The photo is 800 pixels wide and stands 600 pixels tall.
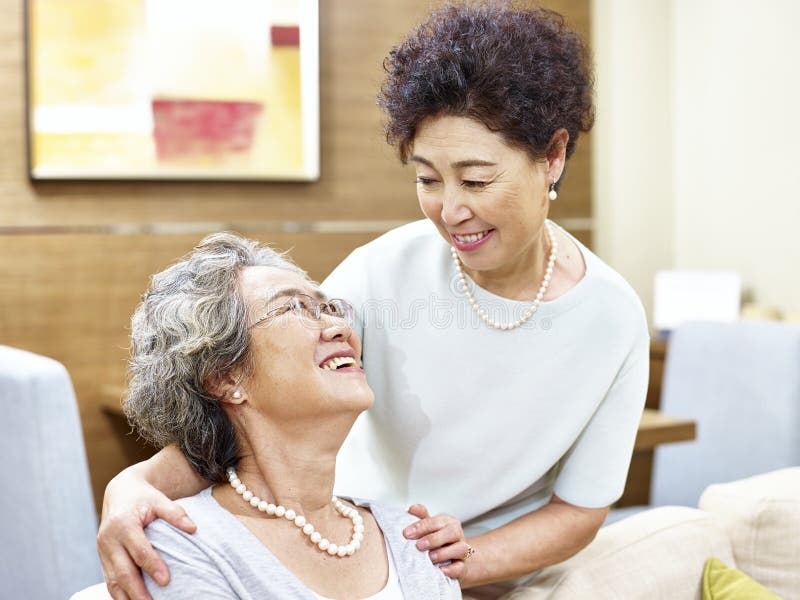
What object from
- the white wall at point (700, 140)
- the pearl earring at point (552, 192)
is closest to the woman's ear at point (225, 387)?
the pearl earring at point (552, 192)

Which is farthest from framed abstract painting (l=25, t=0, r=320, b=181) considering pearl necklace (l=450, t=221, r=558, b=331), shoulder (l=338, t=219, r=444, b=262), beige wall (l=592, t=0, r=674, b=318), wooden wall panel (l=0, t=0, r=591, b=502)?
pearl necklace (l=450, t=221, r=558, b=331)

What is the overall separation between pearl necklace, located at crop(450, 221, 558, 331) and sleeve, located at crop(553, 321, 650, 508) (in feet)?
0.59

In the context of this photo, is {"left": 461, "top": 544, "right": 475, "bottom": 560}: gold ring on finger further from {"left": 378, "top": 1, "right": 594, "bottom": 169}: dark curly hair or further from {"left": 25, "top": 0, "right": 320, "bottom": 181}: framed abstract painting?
{"left": 25, "top": 0, "right": 320, "bottom": 181}: framed abstract painting

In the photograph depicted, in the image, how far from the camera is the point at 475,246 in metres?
1.57

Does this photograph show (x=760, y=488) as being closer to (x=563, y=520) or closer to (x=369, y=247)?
(x=563, y=520)

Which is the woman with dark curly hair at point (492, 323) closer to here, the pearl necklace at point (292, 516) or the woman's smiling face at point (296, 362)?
the pearl necklace at point (292, 516)

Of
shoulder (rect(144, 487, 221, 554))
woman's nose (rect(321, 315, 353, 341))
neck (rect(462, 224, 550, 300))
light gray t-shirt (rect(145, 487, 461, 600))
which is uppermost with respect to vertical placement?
neck (rect(462, 224, 550, 300))

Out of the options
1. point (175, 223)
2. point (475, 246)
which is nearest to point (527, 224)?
point (475, 246)

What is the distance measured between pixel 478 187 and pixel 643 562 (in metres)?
0.76

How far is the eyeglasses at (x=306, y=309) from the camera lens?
1.49m

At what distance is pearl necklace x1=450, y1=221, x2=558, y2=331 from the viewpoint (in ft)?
5.65

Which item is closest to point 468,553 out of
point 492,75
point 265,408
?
point 265,408

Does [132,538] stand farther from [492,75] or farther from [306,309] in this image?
[492,75]

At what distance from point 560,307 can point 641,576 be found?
1.63 ft
